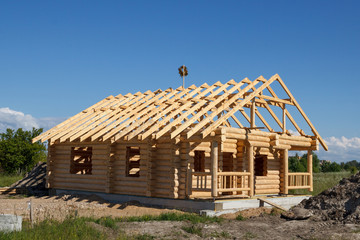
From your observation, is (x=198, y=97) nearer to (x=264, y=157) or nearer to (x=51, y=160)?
(x=264, y=157)

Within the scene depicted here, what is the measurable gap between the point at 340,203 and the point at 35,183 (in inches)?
675

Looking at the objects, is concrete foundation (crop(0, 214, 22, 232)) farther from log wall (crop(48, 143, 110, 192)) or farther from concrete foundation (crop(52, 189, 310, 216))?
log wall (crop(48, 143, 110, 192))

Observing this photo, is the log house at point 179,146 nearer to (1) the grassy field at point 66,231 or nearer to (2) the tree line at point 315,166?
(1) the grassy field at point 66,231

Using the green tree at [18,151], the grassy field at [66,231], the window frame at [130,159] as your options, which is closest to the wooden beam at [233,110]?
the window frame at [130,159]

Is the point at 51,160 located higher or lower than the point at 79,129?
lower

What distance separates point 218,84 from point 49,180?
9820 millimetres

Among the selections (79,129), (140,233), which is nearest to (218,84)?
(79,129)

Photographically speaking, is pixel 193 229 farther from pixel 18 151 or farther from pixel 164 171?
pixel 18 151

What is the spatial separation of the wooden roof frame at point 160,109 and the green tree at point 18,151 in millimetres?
13938

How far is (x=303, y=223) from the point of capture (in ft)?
46.8

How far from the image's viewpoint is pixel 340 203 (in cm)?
1606

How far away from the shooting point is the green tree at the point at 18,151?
34.6m

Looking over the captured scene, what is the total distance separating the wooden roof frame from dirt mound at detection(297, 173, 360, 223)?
4.48 metres

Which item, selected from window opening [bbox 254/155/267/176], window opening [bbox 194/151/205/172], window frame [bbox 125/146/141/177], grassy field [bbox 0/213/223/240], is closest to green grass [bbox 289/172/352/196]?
window opening [bbox 254/155/267/176]
